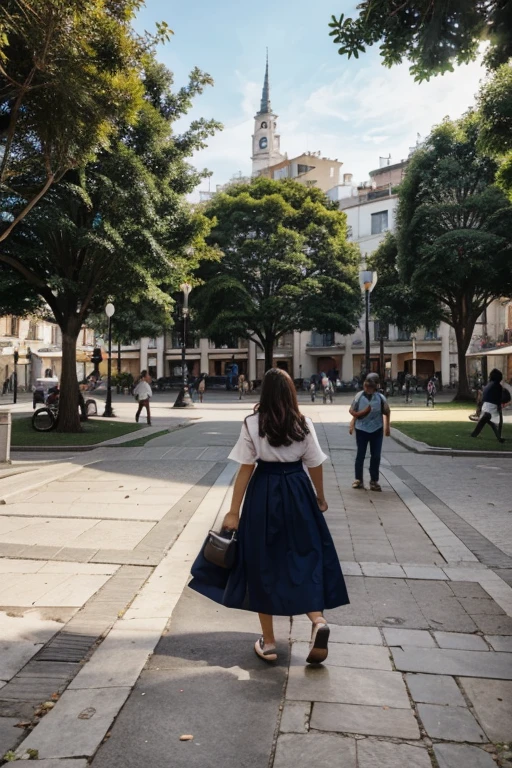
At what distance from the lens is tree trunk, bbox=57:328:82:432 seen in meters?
17.5

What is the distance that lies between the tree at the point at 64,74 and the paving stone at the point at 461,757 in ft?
27.5

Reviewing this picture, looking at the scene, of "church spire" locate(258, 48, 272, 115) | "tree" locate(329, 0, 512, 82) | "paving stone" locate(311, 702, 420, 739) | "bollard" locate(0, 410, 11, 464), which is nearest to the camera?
"paving stone" locate(311, 702, 420, 739)

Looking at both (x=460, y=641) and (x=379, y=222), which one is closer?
(x=460, y=641)

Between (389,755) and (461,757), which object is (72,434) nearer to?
(389,755)

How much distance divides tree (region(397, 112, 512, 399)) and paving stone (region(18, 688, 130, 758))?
27567 millimetres

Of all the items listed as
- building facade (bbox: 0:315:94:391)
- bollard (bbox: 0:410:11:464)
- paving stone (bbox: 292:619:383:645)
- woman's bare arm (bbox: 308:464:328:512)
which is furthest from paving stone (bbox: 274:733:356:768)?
building facade (bbox: 0:315:94:391)

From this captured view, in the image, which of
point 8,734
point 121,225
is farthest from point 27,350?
point 8,734

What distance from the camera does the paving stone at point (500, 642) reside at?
12.8ft

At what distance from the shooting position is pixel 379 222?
56.3 meters

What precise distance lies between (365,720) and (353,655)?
0.74 meters

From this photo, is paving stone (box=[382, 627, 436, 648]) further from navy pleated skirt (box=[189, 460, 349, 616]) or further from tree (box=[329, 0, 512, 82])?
tree (box=[329, 0, 512, 82])

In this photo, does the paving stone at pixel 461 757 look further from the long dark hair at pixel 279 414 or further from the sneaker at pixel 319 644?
the long dark hair at pixel 279 414

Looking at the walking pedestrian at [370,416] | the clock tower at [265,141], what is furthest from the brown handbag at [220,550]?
the clock tower at [265,141]

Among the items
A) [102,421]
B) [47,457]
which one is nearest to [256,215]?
[102,421]
